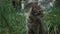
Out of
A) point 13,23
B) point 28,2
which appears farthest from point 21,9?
point 28,2

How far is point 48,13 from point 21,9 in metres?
0.53

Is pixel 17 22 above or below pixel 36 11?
below

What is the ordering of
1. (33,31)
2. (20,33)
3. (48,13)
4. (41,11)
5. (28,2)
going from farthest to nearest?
(28,2)
(48,13)
(20,33)
(33,31)
(41,11)

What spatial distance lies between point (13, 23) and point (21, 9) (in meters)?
0.80

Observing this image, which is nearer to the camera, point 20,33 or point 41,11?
point 41,11

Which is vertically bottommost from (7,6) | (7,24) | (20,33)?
(20,33)

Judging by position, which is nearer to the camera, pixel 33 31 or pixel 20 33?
pixel 33 31

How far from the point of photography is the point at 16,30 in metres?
3.83

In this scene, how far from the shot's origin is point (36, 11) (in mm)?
3340

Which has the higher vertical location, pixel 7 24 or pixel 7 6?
pixel 7 6

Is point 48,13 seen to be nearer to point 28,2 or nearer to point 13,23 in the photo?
point 13,23

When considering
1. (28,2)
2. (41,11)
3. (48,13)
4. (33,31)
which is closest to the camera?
(41,11)

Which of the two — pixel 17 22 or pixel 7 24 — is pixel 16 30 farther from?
pixel 7 24

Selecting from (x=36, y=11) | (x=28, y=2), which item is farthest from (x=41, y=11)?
(x=28, y=2)
